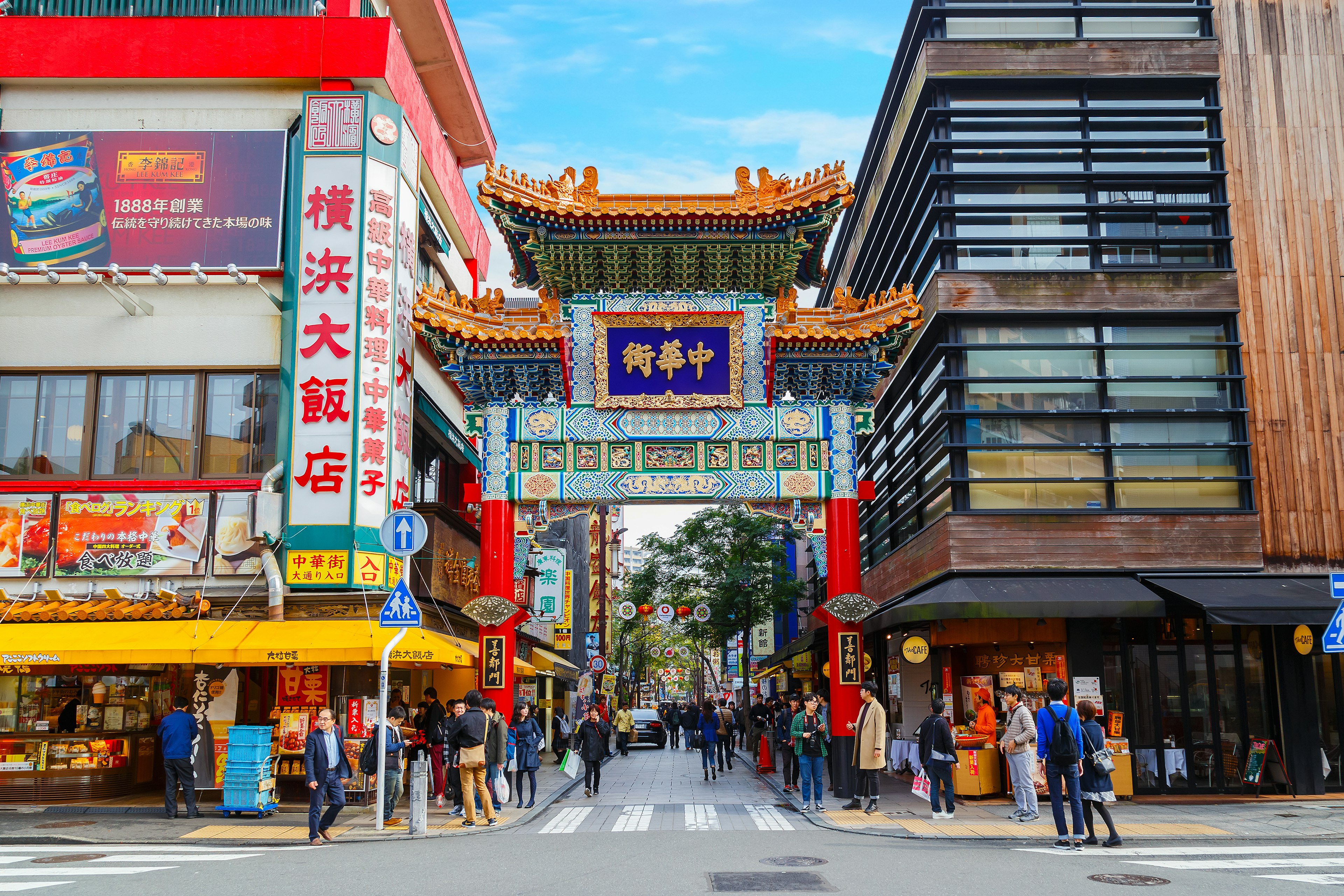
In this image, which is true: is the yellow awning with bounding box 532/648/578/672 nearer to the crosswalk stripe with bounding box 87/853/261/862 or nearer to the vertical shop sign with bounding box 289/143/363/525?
the vertical shop sign with bounding box 289/143/363/525

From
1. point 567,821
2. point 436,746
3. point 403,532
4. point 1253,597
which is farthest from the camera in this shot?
point 436,746

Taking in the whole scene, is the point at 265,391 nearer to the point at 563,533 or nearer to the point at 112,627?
the point at 112,627

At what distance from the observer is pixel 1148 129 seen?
1953cm

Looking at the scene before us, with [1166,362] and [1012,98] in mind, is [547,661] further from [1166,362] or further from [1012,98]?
[1012,98]

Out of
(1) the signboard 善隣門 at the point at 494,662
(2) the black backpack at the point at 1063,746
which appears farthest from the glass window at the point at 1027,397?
(1) the signboard 善隣門 at the point at 494,662

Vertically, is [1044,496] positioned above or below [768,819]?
above

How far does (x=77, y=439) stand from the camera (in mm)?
17781

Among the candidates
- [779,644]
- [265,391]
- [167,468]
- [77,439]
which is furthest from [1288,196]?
[779,644]

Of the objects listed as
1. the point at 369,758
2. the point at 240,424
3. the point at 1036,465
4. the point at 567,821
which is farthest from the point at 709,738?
the point at 240,424

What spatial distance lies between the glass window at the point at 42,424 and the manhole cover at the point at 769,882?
44.6 feet

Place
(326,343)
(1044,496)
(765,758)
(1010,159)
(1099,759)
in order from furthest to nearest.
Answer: (765,758)
(1010,159)
(1044,496)
(326,343)
(1099,759)

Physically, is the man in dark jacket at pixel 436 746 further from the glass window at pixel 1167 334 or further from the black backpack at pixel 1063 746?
the glass window at pixel 1167 334

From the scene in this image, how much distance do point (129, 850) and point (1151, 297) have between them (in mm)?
18116

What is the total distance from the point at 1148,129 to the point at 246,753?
62.4ft
